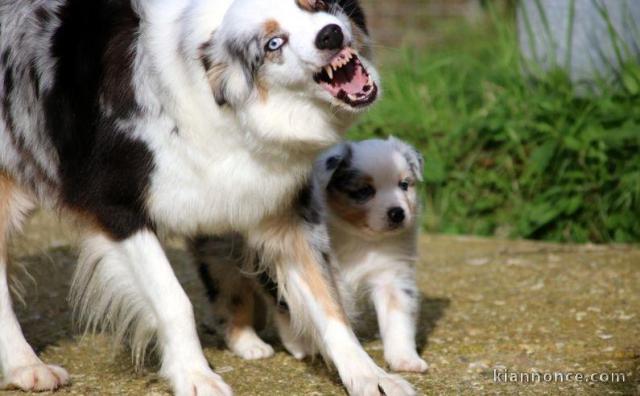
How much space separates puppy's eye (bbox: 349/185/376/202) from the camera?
5110mm

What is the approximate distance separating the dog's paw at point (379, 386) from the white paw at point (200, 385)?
1.55ft

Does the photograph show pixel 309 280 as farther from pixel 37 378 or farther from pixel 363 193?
pixel 37 378

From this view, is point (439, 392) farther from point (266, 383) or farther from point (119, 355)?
point (119, 355)

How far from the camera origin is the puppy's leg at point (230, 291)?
193 inches

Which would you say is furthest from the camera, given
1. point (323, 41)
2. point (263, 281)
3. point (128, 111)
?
point (263, 281)

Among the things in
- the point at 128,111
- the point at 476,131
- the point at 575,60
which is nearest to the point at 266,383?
the point at 128,111

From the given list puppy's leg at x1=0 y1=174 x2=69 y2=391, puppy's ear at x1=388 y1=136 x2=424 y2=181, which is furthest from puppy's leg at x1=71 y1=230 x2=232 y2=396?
puppy's ear at x1=388 y1=136 x2=424 y2=181

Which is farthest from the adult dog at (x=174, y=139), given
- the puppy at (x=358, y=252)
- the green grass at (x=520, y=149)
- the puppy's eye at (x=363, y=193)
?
the green grass at (x=520, y=149)

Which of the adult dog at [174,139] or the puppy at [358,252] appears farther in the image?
the puppy at [358,252]

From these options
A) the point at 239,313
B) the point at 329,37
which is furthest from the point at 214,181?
the point at 239,313

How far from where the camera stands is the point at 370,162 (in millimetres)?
5211

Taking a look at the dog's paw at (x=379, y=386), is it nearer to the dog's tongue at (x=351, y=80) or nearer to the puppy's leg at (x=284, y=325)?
the puppy's leg at (x=284, y=325)

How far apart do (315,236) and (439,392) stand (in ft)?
2.70

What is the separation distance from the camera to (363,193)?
5.14m
